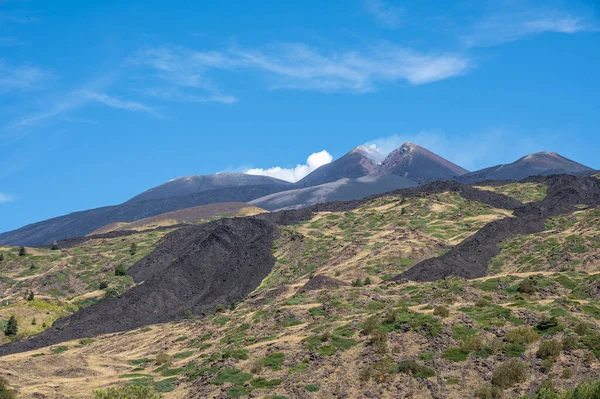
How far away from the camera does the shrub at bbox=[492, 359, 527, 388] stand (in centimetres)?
3562

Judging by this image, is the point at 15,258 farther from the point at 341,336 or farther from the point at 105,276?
the point at 341,336

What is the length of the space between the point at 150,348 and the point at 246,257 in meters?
41.3

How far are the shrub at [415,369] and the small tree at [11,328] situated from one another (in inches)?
2006

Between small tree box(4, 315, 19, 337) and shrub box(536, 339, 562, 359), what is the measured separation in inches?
2288

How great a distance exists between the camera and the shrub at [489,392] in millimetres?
34562

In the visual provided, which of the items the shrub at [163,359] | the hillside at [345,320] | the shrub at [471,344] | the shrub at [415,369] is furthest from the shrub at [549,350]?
the shrub at [163,359]

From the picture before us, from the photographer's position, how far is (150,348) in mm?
61594

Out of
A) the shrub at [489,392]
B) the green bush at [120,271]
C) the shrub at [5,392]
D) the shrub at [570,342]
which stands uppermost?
the green bush at [120,271]

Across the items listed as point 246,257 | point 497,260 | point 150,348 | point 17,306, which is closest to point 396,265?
point 497,260

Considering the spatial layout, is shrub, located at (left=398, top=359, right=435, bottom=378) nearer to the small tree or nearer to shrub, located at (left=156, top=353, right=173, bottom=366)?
shrub, located at (left=156, top=353, right=173, bottom=366)

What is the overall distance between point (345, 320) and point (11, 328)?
42.8m

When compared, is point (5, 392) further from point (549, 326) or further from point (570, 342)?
point (570, 342)

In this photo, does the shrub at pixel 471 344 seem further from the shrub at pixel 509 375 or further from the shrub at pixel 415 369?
the shrub at pixel 509 375

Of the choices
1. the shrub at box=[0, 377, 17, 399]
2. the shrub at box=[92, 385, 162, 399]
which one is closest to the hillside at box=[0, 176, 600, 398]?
the shrub at box=[0, 377, 17, 399]
